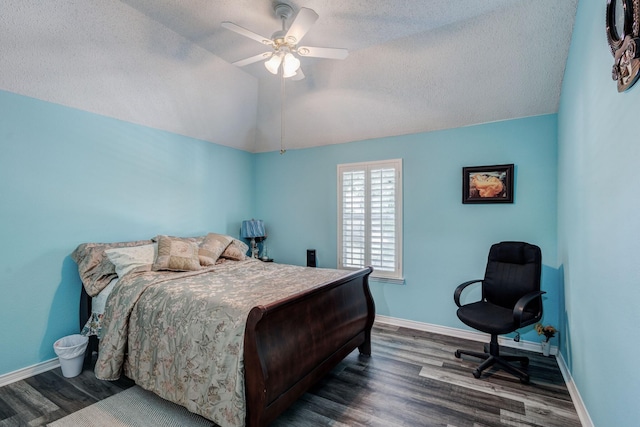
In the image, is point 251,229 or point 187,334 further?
point 251,229

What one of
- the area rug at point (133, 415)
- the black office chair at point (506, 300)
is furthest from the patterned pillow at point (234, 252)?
the black office chair at point (506, 300)

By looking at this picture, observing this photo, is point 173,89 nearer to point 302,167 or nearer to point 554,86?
point 302,167

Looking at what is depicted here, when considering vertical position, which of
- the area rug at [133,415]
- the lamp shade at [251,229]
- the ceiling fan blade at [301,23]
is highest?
the ceiling fan blade at [301,23]

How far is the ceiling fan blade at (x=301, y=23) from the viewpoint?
2.00 meters

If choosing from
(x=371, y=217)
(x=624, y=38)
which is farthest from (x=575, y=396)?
(x=371, y=217)

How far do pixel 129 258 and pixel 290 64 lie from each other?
7.53 feet

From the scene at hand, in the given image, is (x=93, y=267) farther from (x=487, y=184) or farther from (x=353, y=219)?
(x=487, y=184)

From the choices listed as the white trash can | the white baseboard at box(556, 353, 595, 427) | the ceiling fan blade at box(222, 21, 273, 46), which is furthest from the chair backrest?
the white trash can

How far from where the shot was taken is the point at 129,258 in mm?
2889

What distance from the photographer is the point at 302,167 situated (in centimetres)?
475

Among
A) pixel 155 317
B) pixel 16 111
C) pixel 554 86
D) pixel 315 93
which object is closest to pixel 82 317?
pixel 155 317

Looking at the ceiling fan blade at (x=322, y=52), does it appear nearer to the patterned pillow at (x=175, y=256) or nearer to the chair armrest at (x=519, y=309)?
the patterned pillow at (x=175, y=256)

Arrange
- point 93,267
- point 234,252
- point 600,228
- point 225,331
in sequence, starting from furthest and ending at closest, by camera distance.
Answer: point 234,252 → point 93,267 → point 225,331 → point 600,228

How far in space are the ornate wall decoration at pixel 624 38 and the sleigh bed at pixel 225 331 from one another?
1996mm
